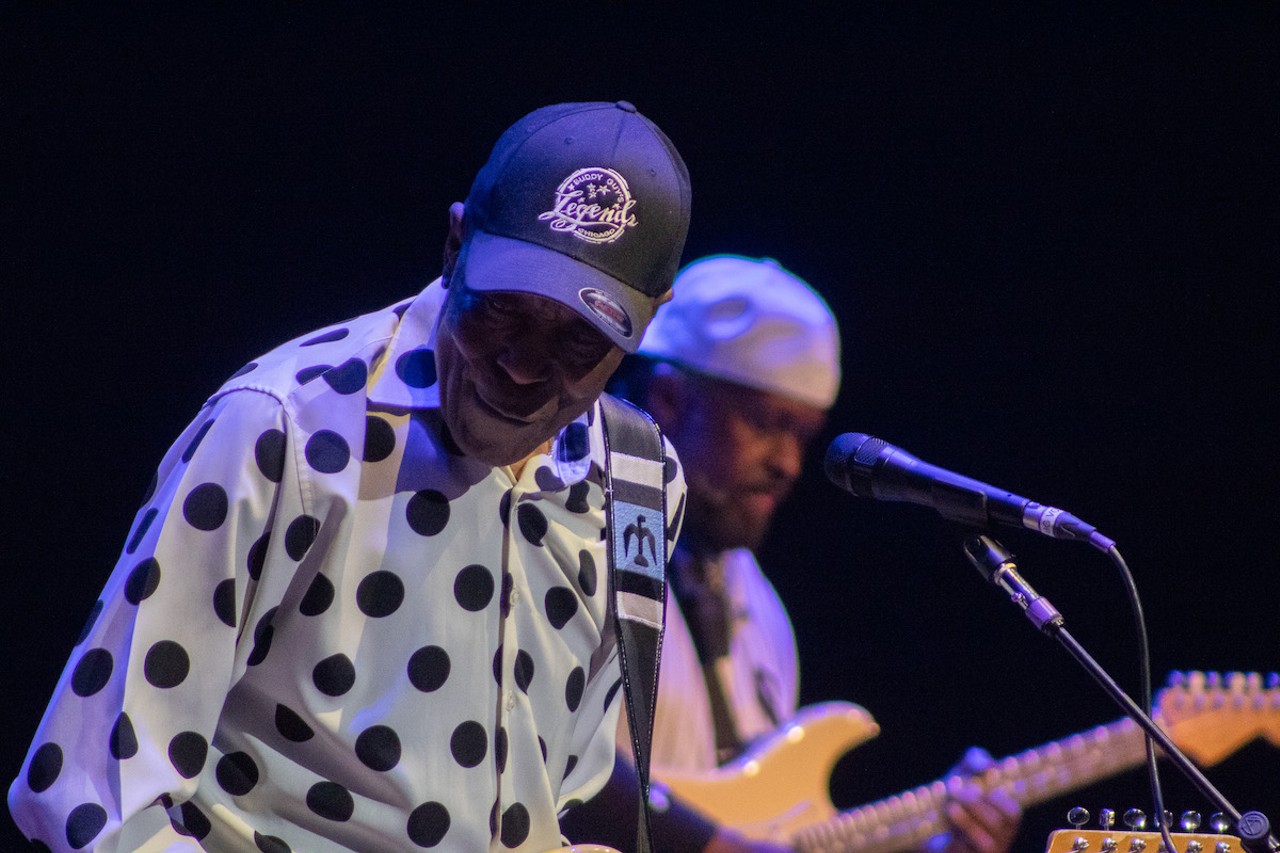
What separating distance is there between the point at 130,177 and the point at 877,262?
2.22 metres

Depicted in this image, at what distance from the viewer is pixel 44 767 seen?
1.71 meters

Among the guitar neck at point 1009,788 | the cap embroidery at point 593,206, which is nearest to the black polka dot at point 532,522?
the cap embroidery at point 593,206

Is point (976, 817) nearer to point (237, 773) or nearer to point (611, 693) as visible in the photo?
point (611, 693)

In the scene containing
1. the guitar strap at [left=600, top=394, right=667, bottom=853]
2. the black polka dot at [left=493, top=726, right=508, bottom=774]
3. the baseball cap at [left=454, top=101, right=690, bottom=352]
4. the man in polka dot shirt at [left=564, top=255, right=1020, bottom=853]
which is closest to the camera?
the baseball cap at [left=454, top=101, right=690, bottom=352]

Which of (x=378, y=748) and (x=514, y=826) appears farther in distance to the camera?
(x=514, y=826)

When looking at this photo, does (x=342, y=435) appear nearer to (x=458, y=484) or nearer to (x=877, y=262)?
(x=458, y=484)

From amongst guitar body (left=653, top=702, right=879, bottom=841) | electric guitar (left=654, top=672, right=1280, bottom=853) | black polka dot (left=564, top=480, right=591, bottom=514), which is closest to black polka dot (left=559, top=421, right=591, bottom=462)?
black polka dot (left=564, top=480, right=591, bottom=514)

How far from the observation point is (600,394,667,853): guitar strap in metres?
2.34

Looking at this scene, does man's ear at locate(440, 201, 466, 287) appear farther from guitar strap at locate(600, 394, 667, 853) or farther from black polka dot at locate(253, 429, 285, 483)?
guitar strap at locate(600, 394, 667, 853)

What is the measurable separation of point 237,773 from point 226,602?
292 millimetres

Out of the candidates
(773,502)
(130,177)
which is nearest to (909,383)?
(773,502)

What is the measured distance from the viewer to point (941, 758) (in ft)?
13.9

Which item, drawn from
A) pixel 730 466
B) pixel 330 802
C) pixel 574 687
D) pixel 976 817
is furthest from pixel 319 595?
pixel 976 817

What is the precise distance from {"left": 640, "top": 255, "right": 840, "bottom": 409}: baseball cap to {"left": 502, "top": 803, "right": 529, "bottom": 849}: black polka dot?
6.00 feet
